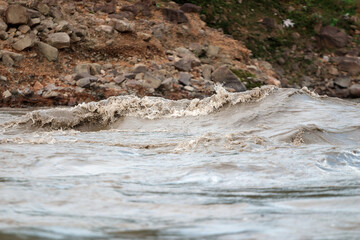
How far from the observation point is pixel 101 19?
789 inches

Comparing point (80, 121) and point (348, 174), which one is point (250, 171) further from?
point (80, 121)

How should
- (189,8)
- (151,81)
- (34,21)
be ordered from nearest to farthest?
(34,21), (151,81), (189,8)

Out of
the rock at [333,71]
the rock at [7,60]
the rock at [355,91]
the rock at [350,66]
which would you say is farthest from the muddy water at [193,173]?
the rock at [350,66]

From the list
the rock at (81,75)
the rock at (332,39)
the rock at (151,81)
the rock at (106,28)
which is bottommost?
the rock at (332,39)

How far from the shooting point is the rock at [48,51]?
17438mm

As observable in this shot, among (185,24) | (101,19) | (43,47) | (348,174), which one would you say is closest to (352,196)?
(348,174)

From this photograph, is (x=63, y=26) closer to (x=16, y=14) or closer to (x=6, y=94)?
(x=16, y=14)

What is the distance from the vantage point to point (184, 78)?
18500 mm

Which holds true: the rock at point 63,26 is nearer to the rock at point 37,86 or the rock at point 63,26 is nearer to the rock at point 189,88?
the rock at point 37,86

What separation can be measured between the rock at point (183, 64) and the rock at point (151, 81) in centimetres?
165

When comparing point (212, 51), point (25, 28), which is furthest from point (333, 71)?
point (25, 28)

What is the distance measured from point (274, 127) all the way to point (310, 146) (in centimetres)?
152

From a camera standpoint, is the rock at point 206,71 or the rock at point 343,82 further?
the rock at point 343,82

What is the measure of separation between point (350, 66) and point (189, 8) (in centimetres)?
702
